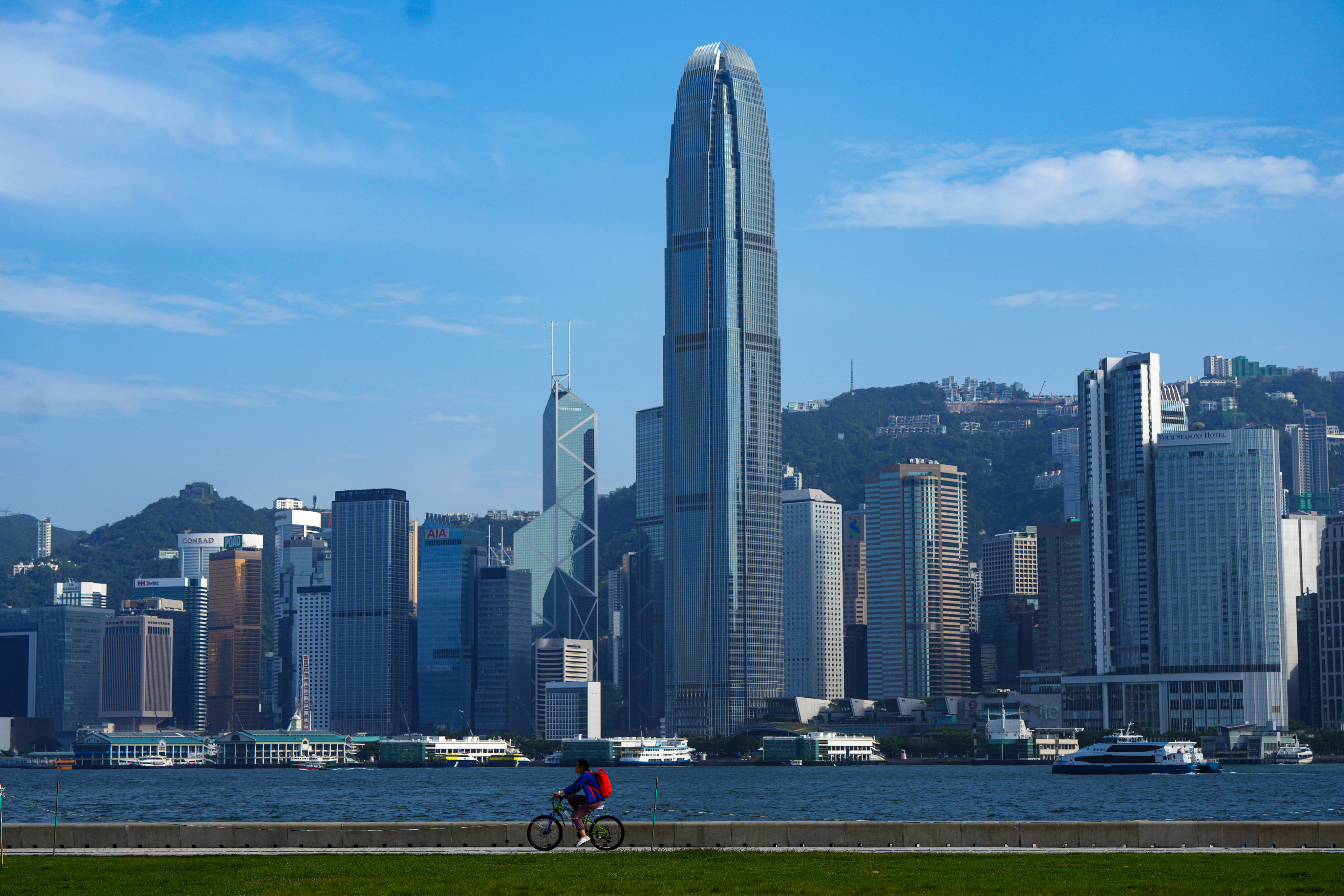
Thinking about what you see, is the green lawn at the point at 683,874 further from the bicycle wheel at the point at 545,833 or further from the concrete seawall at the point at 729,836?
the concrete seawall at the point at 729,836

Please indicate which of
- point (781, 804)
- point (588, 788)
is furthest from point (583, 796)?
point (781, 804)

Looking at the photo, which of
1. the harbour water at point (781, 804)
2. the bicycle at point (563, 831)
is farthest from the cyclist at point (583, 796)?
the harbour water at point (781, 804)

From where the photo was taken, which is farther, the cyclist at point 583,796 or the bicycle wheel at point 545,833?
the bicycle wheel at point 545,833

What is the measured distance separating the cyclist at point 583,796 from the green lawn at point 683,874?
1.17 meters

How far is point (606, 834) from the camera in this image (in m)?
51.4

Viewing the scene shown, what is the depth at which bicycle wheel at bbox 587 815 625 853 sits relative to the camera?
168ft

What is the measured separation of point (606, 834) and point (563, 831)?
4.64 feet

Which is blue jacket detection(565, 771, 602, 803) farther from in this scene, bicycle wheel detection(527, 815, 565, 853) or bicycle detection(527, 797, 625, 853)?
bicycle wheel detection(527, 815, 565, 853)

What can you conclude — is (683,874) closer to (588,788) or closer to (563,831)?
(588,788)

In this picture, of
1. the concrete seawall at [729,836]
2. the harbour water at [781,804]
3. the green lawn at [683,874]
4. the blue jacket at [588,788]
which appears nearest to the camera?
the green lawn at [683,874]

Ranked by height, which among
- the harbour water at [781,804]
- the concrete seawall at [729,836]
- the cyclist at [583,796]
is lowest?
the harbour water at [781,804]

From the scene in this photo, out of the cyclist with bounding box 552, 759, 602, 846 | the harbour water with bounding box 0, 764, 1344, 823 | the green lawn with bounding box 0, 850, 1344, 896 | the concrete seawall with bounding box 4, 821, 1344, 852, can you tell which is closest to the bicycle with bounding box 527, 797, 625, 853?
the cyclist with bounding box 552, 759, 602, 846

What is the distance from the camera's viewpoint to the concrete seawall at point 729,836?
52.7 metres

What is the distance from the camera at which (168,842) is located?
54.1 m
